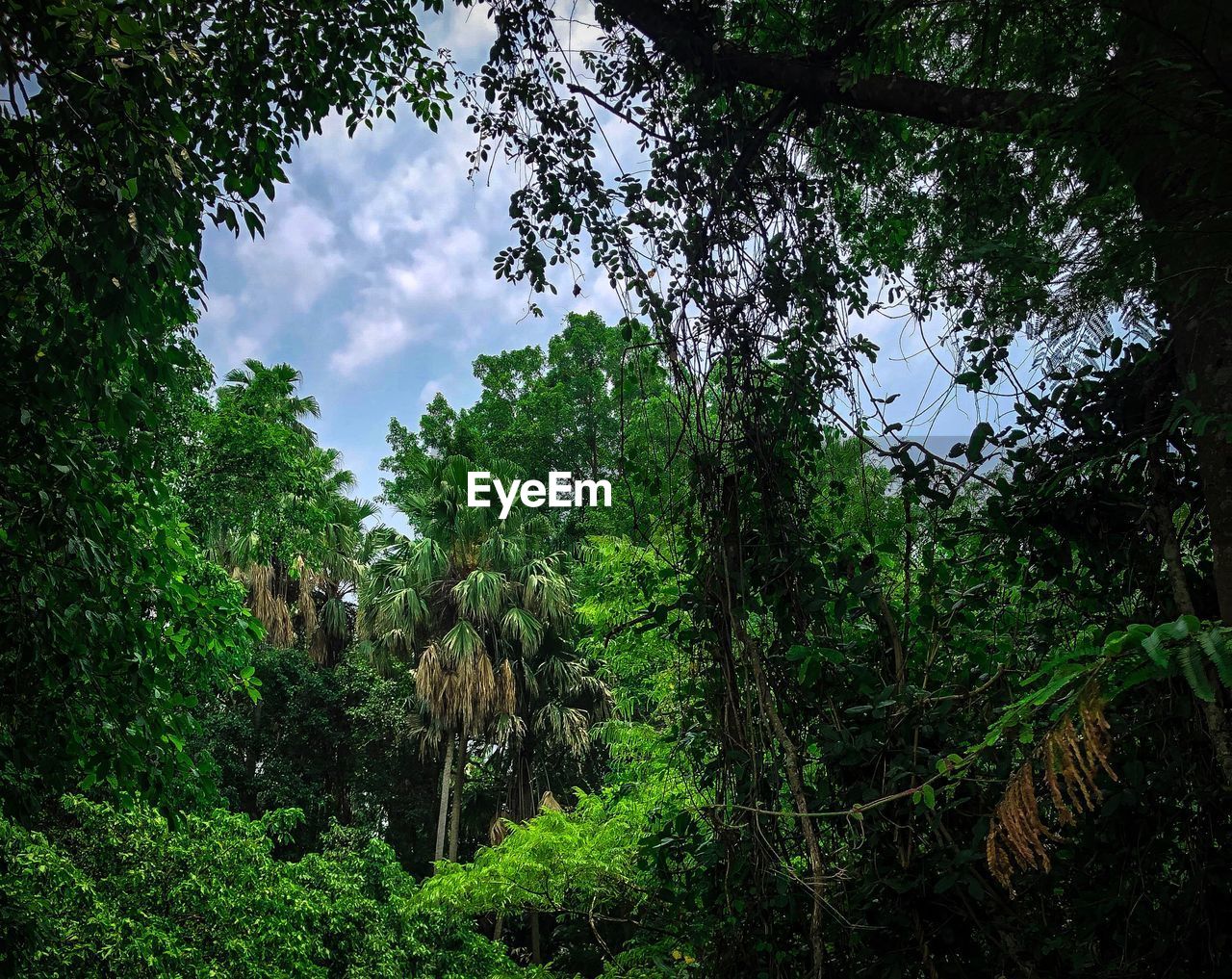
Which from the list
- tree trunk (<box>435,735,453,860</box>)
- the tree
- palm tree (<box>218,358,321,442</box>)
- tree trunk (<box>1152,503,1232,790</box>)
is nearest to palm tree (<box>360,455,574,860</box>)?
tree trunk (<box>435,735,453,860</box>)

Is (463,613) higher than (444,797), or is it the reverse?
(463,613)

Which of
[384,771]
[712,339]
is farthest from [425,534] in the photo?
[712,339]

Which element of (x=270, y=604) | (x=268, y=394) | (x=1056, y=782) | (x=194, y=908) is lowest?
(x=194, y=908)

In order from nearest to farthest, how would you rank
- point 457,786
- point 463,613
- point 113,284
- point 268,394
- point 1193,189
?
point 1193,189
point 113,284
point 268,394
point 457,786
point 463,613

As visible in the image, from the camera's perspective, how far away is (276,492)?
817 centimetres

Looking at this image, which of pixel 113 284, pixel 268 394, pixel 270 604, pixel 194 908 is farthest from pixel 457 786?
pixel 113 284

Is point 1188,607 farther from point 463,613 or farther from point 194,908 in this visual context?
point 463,613

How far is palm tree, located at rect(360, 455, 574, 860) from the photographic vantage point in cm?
1281

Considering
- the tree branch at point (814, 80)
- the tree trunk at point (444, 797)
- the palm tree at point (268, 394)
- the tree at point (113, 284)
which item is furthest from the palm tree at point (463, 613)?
the tree branch at point (814, 80)

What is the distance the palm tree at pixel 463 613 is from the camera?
504 inches

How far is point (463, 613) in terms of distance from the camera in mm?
13203

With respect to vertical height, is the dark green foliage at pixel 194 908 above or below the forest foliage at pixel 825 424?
below

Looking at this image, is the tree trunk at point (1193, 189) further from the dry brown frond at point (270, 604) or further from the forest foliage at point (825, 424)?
the dry brown frond at point (270, 604)

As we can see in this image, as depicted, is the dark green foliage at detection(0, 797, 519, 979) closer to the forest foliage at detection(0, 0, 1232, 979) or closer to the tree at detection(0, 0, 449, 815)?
the forest foliage at detection(0, 0, 1232, 979)
